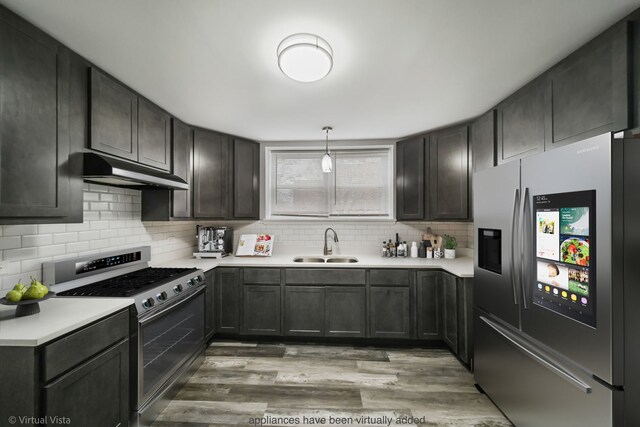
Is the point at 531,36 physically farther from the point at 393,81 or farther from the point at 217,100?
the point at 217,100

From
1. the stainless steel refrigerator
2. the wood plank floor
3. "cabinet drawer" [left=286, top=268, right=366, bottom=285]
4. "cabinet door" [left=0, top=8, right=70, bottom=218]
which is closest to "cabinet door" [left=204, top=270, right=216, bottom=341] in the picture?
the wood plank floor

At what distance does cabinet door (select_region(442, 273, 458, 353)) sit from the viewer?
2.75 metres

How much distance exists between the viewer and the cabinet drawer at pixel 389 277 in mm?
3111

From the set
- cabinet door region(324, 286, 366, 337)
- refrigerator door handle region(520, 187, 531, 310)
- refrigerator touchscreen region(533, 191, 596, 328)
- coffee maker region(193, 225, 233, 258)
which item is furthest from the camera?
coffee maker region(193, 225, 233, 258)

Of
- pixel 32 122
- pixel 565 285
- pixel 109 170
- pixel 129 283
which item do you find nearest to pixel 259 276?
pixel 129 283

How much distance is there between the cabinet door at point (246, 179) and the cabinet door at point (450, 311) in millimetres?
2322

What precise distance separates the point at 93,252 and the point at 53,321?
3.49 feet

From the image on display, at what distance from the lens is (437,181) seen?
10.7 ft

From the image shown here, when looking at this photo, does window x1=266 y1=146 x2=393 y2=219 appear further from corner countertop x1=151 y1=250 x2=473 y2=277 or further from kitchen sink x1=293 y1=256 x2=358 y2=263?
corner countertop x1=151 y1=250 x2=473 y2=277

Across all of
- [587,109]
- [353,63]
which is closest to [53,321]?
[353,63]

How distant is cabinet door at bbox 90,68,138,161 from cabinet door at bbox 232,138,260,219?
133cm

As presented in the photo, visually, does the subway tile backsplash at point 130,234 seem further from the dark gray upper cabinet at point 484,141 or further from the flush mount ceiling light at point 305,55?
the flush mount ceiling light at point 305,55

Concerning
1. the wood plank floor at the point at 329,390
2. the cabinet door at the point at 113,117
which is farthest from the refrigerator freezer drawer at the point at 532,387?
the cabinet door at the point at 113,117

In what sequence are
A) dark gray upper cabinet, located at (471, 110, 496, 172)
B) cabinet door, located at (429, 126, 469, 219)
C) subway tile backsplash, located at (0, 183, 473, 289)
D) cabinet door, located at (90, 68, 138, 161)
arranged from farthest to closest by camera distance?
cabinet door, located at (429, 126, 469, 219) → dark gray upper cabinet, located at (471, 110, 496, 172) → cabinet door, located at (90, 68, 138, 161) → subway tile backsplash, located at (0, 183, 473, 289)
